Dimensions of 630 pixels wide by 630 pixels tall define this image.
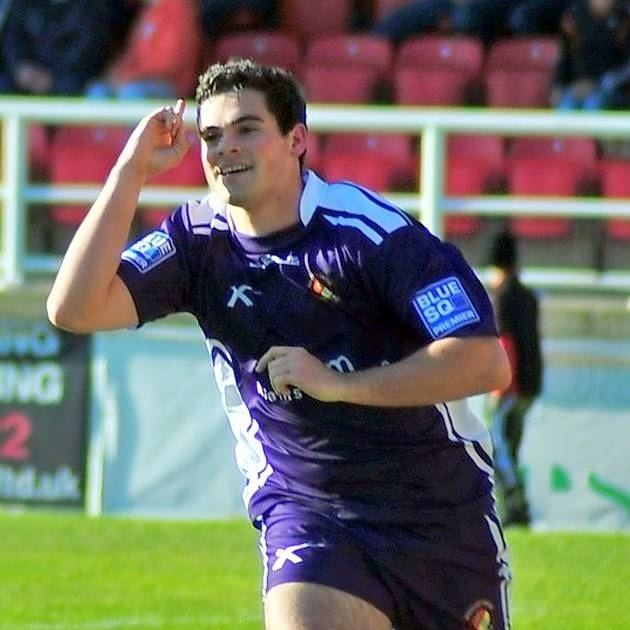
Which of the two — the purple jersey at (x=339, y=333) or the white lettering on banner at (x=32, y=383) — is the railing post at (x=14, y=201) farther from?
the purple jersey at (x=339, y=333)

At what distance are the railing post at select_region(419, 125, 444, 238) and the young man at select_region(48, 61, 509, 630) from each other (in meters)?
6.87

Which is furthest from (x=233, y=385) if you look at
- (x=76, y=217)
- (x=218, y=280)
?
(x=76, y=217)

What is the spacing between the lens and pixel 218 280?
5367 millimetres

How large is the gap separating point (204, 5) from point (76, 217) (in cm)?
307

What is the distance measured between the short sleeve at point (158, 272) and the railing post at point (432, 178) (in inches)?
269

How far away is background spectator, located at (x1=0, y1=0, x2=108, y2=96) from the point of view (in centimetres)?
1487

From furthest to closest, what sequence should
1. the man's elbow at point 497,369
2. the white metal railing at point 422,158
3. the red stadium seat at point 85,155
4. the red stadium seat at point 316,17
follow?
the red stadium seat at point 316,17, the red stadium seat at point 85,155, the white metal railing at point 422,158, the man's elbow at point 497,369

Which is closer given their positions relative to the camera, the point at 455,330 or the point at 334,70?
the point at 455,330

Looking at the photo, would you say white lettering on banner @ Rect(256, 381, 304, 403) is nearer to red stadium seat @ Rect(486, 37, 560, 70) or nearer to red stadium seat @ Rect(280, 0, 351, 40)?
red stadium seat @ Rect(486, 37, 560, 70)

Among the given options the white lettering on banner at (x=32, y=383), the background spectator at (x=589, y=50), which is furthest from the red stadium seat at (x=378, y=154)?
the white lettering on banner at (x=32, y=383)

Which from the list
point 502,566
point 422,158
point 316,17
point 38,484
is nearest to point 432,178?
point 422,158

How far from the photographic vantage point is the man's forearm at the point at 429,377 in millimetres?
4977

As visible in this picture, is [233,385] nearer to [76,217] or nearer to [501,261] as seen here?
[501,261]

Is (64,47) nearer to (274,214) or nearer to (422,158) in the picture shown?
(422,158)
